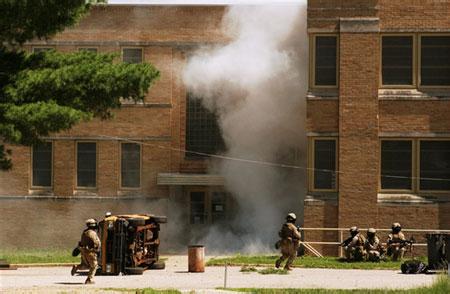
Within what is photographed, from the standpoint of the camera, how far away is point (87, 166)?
142 feet

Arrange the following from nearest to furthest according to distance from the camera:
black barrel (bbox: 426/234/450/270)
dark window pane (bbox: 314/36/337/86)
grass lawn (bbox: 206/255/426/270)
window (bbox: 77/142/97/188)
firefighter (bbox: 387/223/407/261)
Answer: black barrel (bbox: 426/234/450/270) < grass lawn (bbox: 206/255/426/270) < firefighter (bbox: 387/223/407/261) < dark window pane (bbox: 314/36/337/86) < window (bbox: 77/142/97/188)

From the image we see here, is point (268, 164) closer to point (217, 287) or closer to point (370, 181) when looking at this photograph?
point (370, 181)

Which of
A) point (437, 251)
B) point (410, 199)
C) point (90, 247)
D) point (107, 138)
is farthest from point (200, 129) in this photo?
point (90, 247)

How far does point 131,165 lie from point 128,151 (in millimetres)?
528

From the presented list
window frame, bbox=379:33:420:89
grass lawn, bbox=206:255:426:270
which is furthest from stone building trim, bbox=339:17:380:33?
grass lawn, bbox=206:255:426:270

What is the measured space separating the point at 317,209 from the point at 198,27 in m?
9.58

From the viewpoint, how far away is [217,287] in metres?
24.4

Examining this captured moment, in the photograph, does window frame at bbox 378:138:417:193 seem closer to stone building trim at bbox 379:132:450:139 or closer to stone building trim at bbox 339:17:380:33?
stone building trim at bbox 379:132:450:139

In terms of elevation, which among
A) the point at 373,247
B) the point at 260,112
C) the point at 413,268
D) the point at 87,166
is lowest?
the point at 413,268

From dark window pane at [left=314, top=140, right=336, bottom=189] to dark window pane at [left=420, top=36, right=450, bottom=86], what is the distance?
3.60m

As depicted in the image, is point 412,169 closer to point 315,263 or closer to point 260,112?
point 315,263

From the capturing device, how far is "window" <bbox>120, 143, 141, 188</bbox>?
4306 centimetres

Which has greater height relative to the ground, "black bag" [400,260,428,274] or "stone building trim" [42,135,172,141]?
"stone building trim" [42,135,172,141]

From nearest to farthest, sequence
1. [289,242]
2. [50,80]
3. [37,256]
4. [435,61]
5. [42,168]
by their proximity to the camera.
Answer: [50,80] → [289,242] → [435,61] → [37,256] → [42,168]
